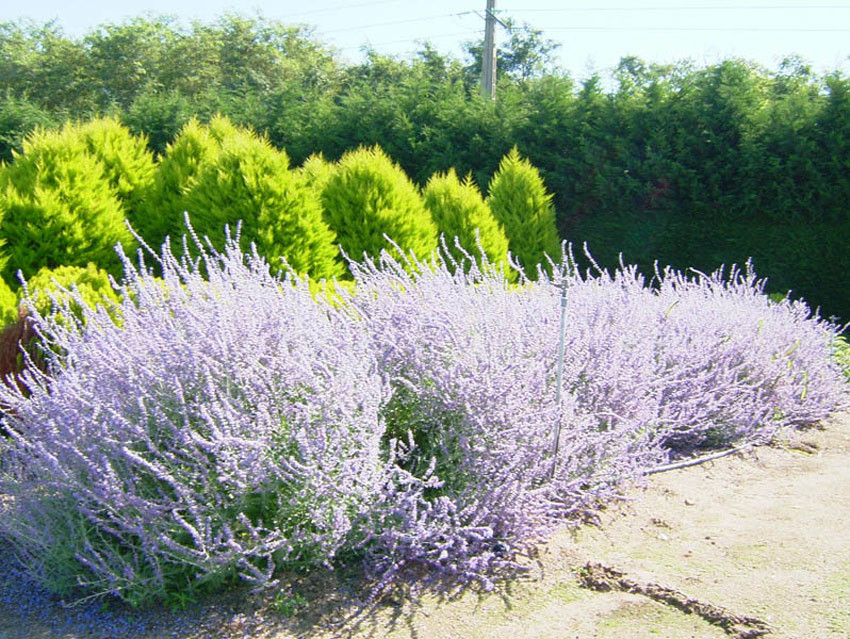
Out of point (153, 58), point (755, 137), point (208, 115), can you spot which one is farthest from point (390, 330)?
point (153, 58)

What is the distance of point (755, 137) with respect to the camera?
8805mm

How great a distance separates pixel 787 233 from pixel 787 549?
22.4 ft

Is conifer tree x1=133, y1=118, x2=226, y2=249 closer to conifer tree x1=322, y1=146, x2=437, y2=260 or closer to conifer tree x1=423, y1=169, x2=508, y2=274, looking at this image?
conifer tree x1=322, y1=146, x2=437, y2=260

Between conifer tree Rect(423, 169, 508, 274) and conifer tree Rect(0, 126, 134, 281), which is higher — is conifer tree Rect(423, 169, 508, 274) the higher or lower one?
the lower one

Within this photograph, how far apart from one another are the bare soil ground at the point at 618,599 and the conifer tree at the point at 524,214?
5.17 m

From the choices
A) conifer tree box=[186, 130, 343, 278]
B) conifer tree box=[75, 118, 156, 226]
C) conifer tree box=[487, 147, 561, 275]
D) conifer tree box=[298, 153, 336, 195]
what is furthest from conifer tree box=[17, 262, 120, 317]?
conifer tree box=[487, 147, 561, 275]

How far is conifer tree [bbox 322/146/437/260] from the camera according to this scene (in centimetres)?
655

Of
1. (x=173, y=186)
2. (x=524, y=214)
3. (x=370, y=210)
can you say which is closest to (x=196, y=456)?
(x=370, y=210)

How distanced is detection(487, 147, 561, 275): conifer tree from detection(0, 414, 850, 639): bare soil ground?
17.0 feet

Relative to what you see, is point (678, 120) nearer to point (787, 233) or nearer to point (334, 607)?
point (787, 233)

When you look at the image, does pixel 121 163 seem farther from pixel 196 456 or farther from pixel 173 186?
pixel 196 456

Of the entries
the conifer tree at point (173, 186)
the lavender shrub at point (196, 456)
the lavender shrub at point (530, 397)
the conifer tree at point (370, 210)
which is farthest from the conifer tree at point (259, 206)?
the lavender shrub at point (196, 456)

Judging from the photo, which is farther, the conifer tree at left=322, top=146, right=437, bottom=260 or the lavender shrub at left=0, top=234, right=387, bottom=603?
the conifer tree at left=322, top=146, right=437, bottom=260

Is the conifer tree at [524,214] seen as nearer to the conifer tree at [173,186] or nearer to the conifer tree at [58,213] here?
the conifer tree at [173,186]
